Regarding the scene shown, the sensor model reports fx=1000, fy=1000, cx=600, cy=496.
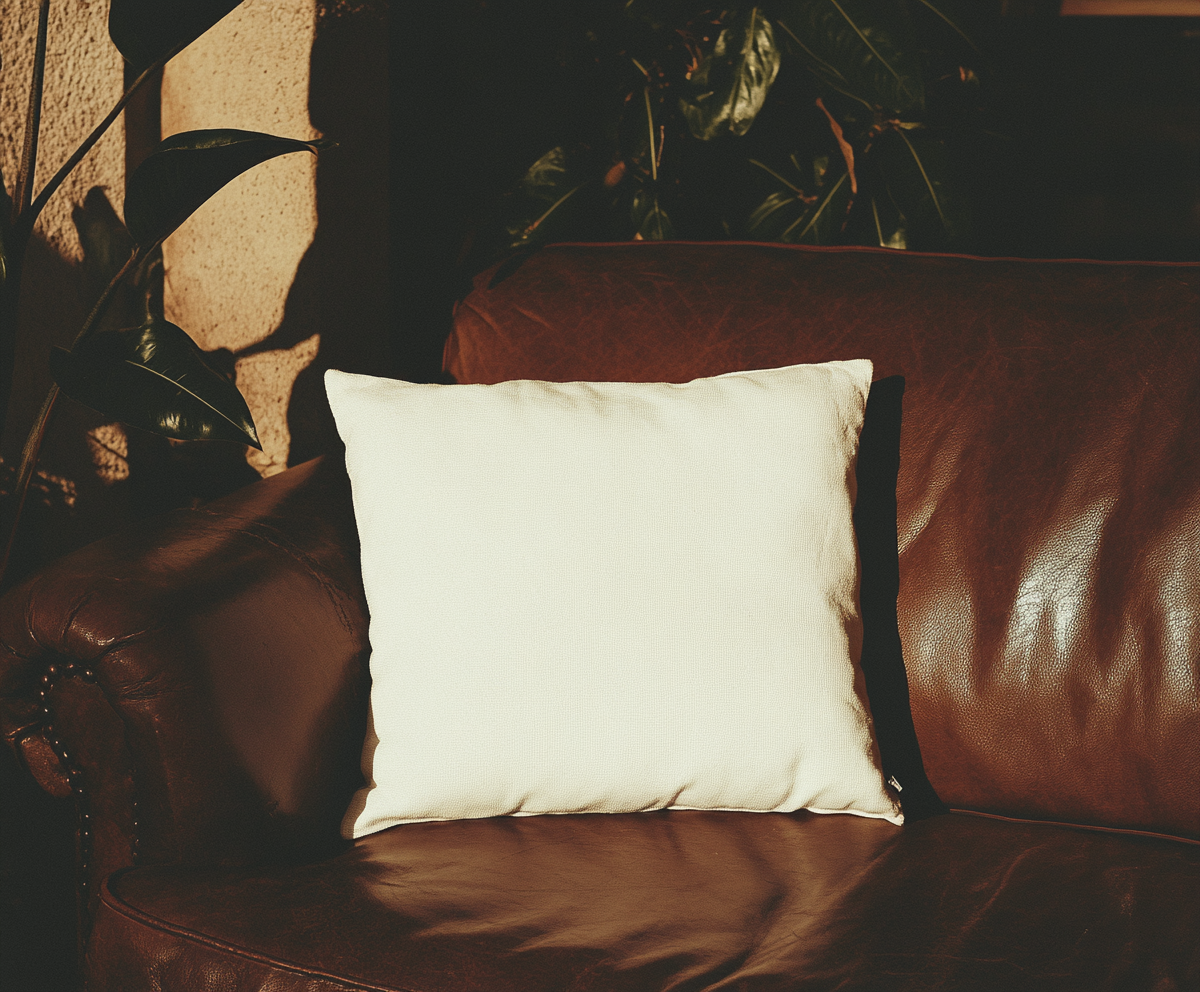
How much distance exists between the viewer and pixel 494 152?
1448 mm

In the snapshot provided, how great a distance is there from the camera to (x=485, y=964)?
65cm

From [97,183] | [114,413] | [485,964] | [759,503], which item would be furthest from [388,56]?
[485,964]

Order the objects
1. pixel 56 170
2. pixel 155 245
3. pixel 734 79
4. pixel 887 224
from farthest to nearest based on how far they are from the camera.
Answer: pixel 887 224 → pixel 734 79 → pixel 56 170 → pixel 155 245

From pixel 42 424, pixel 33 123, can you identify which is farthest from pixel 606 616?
pixel 33 123

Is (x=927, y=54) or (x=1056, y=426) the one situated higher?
(x=927, y=54)

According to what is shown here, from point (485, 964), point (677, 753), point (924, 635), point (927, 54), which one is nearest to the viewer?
point (485, 964)

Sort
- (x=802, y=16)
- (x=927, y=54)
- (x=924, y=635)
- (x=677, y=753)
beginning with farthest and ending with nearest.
Result: 1. (x=927, y=54)
2. (x=802, y=16)
3. (x=924, y=635)
4. (x=677, y=753)

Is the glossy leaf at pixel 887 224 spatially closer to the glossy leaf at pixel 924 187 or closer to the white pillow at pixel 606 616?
the glossy leaf at pixel 924 187

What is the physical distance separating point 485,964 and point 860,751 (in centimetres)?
36

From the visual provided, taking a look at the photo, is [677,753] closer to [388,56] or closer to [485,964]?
[485,964]

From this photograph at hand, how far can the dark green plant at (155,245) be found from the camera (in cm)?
87

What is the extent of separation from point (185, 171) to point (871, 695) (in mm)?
804

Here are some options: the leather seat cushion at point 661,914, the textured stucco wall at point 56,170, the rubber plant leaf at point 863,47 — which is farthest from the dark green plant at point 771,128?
the leather seat cushion at point 661,914

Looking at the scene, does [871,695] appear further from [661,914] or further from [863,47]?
[863,47]
